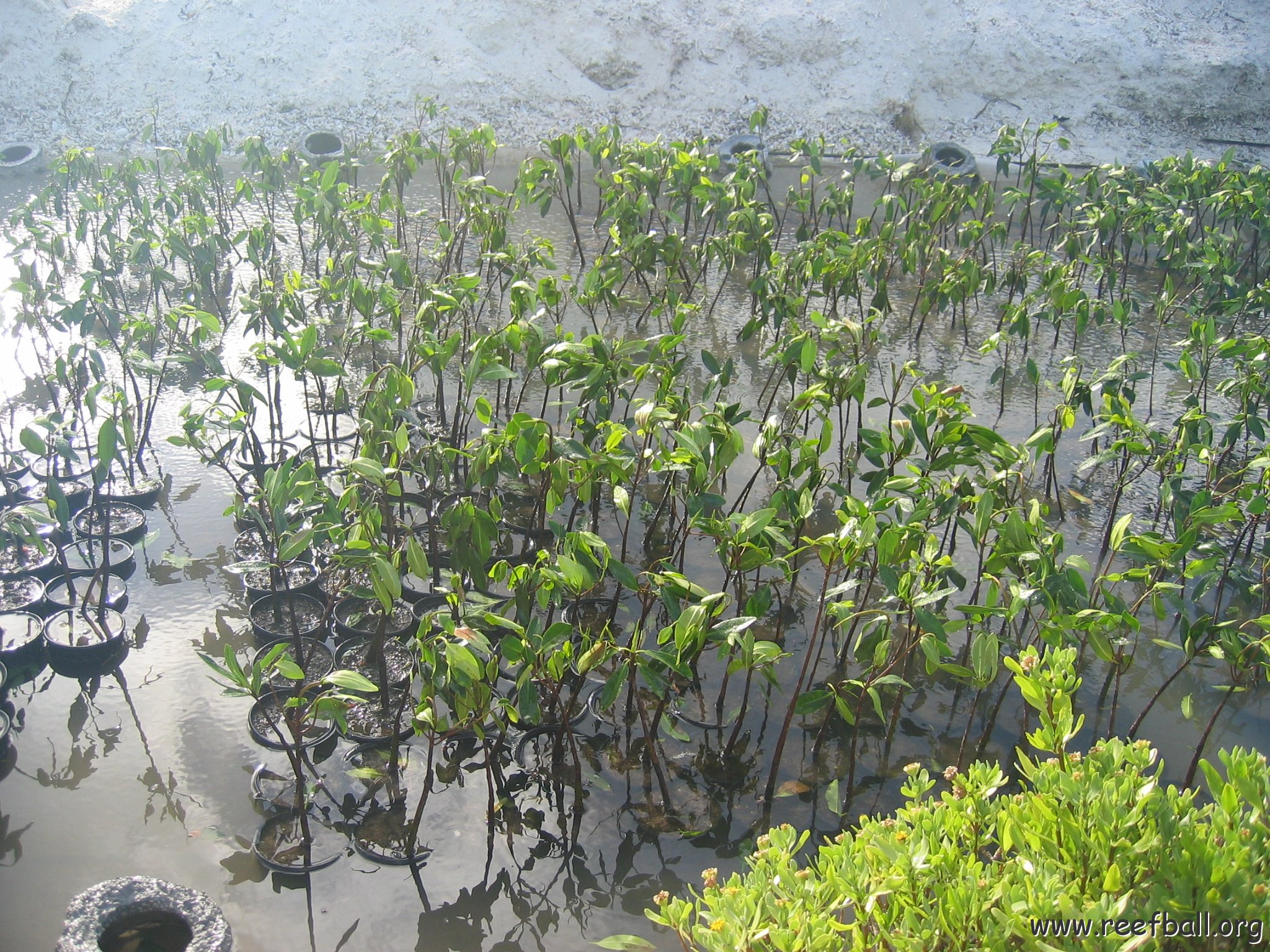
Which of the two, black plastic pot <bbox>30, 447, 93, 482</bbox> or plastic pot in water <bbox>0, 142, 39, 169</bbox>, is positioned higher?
plastic pot in water <bbox>0, 142, 39, 169</bbox>

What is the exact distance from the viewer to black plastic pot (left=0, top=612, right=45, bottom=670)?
3305mm

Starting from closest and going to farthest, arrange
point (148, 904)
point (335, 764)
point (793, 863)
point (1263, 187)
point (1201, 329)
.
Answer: point (793, 863), point (148, 904), point (335, 764), point (1201, 329), point (1263, 187)

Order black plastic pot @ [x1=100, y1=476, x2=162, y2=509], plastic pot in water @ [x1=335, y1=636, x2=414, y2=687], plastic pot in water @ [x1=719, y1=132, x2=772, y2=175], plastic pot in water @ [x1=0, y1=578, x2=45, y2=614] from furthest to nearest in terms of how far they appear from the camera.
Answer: plastic pot in water @ [x1=719, y1=132, x2=772, y2=175] < black plastic pot @ [x1=100, y1=476, x2=162, y2=509] < plastic pot in water @ [x1=0, y1=578, x2=45, y2=614] < plastic pot in water @ [x1=335, y1=636, x2=414, y2=687]

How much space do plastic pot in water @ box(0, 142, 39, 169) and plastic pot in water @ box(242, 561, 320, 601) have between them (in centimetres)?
674

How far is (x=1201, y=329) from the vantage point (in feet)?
13.1

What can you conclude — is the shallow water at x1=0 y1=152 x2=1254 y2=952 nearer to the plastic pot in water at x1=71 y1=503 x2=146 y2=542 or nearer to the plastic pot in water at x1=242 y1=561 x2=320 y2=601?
the plastic pot in water at x1=242 y1=561 x2=320 y2=601

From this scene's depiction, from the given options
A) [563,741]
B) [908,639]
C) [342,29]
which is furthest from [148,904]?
[342,29]

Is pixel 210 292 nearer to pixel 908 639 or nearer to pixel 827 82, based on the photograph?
pixel 908 639

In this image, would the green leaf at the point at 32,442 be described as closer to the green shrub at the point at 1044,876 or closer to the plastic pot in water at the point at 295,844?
the plastic pot in water at the point at 295,844

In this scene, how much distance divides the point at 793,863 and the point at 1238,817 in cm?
66

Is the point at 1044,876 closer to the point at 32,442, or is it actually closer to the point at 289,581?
the point at 289,581

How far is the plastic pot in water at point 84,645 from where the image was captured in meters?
3.33

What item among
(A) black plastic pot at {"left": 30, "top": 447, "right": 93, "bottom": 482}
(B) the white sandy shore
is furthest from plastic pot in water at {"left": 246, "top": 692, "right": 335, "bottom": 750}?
(B) the white sandy shore

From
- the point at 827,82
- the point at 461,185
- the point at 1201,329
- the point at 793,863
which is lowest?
the point at 793,863
